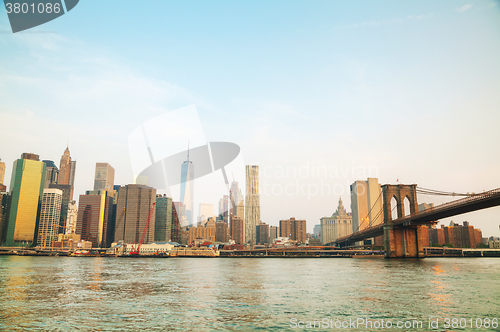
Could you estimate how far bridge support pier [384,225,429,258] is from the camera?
7819cm

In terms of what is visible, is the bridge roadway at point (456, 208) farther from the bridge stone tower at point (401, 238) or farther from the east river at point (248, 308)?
the east river at point (248, 308)

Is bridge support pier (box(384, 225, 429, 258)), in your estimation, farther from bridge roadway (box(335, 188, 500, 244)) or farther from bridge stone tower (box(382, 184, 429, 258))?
bridge roadway (box(335, 188, 500, 244))

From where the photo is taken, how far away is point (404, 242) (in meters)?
78.2

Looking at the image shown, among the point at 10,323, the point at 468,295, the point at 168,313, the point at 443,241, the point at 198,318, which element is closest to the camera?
the point at 10,323

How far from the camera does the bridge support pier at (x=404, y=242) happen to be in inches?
3078

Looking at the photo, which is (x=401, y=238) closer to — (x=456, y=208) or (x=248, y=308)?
(x=456, y=208)

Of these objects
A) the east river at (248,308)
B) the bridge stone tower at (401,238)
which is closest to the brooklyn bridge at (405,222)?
the bridge stone tower at (401,238)

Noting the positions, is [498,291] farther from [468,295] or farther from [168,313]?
[168,313]

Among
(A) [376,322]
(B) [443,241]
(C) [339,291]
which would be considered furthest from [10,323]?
(B) [443,241]

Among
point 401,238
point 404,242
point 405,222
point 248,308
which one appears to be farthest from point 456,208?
point 248,308

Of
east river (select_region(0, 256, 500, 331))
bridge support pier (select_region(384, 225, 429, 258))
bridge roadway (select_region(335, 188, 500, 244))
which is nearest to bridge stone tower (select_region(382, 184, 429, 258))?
bridge support pier (select_region(384, 225, 429, 258))

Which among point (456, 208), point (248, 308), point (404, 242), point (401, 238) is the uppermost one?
point (456, 208)

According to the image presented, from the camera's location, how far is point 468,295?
23172mm

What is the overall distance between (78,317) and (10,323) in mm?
2743
